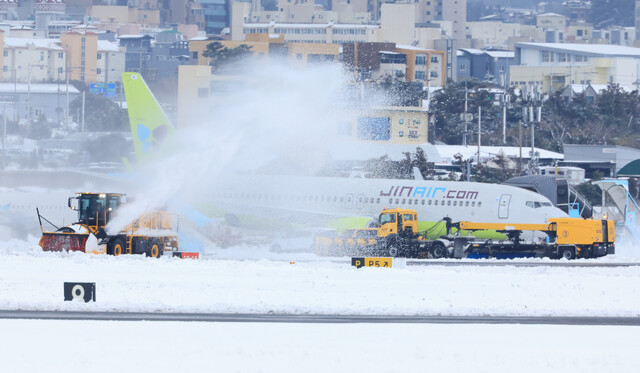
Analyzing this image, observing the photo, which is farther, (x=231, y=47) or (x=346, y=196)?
(x=231, y=47)

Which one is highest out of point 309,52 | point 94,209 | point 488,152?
point 309,52

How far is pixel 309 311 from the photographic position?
30047mm

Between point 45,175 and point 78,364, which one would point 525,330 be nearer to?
point 78,364

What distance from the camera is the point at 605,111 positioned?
146 meters

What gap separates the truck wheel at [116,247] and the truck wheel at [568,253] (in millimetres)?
20194

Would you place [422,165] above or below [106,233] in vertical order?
below

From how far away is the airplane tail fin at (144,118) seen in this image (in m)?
58.7

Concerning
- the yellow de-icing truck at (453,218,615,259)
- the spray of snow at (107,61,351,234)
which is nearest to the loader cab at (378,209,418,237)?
the yellow de-icing truck at (453,218,615,259)

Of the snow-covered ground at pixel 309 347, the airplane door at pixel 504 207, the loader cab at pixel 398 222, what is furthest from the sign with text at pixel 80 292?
the airplane door at pixel 504 207

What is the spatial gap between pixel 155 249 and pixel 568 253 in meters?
19.2

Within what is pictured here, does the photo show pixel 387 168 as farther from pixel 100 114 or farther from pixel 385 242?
pixel 100 114

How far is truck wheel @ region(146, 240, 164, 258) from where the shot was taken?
152 ft

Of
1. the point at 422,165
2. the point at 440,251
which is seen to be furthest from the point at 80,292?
the point at 422,165

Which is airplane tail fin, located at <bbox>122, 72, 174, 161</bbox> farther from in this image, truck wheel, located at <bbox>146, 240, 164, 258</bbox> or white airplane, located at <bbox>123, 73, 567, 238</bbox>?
truck wheel, located at <bbox>146, 240, 164, 258</bbox>
